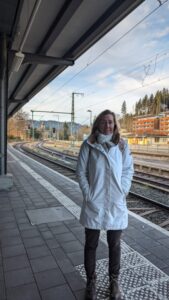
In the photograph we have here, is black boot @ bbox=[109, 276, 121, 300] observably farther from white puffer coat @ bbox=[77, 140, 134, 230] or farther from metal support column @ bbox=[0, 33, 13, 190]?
metal support column @ bbox=[0, 33, 13, 190]

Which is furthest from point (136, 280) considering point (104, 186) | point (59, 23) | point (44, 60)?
point (44, 60)

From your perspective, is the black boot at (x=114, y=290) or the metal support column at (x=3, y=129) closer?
the black boot at (x=114, y=290)

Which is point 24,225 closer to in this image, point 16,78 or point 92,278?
point 92,278

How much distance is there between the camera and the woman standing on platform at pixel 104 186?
7.80 feet

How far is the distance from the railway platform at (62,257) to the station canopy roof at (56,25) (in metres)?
3.43

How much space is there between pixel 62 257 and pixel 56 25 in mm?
4784

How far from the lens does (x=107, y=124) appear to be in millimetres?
2445

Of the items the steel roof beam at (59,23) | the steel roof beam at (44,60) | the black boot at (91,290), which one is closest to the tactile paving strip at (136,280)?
the black boot at (91,290)

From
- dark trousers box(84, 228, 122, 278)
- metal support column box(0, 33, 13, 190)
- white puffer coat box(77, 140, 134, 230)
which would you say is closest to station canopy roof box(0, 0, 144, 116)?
metal support column box(0, 33, 13, 190)

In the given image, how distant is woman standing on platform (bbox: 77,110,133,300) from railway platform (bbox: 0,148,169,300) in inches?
14.3

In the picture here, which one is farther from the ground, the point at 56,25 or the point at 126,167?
the point at 56,25

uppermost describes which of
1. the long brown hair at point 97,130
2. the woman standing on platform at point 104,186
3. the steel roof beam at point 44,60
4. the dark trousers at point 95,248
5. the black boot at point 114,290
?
the steel roof beam at point 44,60

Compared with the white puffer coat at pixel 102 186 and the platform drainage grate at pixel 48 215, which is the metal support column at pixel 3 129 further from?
the white puffer coat at pixel 102 186

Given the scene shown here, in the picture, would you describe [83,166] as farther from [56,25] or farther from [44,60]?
[44,60]
